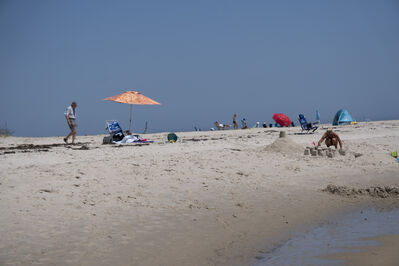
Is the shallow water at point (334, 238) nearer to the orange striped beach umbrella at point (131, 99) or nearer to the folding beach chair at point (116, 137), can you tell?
the folding beach chair at point (116, 137)

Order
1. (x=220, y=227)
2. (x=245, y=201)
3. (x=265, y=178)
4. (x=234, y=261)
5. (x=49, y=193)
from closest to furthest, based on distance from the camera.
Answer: (x=234, y=261) < (x=220, y=227) < (x=49, y=193) < (x=245, y=201) < (x=265, y=178)

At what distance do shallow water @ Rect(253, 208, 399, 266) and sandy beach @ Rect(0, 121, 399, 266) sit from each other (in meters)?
0.19

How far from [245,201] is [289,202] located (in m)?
0.74

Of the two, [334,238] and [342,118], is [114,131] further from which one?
[342,118]

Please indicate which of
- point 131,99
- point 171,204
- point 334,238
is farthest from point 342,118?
point 334,238

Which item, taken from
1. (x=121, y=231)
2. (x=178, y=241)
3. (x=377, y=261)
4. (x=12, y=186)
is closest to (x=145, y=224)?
(x=121, y=231)

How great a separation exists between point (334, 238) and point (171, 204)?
7.93 ft

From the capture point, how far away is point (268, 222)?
5.23 metres

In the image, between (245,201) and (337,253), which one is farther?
(245,201)

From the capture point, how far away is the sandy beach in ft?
13.4

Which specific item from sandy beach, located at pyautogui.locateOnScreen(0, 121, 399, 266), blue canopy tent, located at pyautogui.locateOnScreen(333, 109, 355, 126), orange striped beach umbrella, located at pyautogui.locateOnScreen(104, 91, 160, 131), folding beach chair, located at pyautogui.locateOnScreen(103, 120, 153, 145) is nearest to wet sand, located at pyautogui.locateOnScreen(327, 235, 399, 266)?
sandy beach, located at pyautogui.locateOnScreen(0, 121, 399, 266)

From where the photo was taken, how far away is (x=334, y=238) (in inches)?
180

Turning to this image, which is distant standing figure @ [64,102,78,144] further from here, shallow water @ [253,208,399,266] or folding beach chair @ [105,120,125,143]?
shallow water @ [253,208,399,266]

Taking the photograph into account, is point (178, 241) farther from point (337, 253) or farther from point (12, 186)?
point (12, 186)
